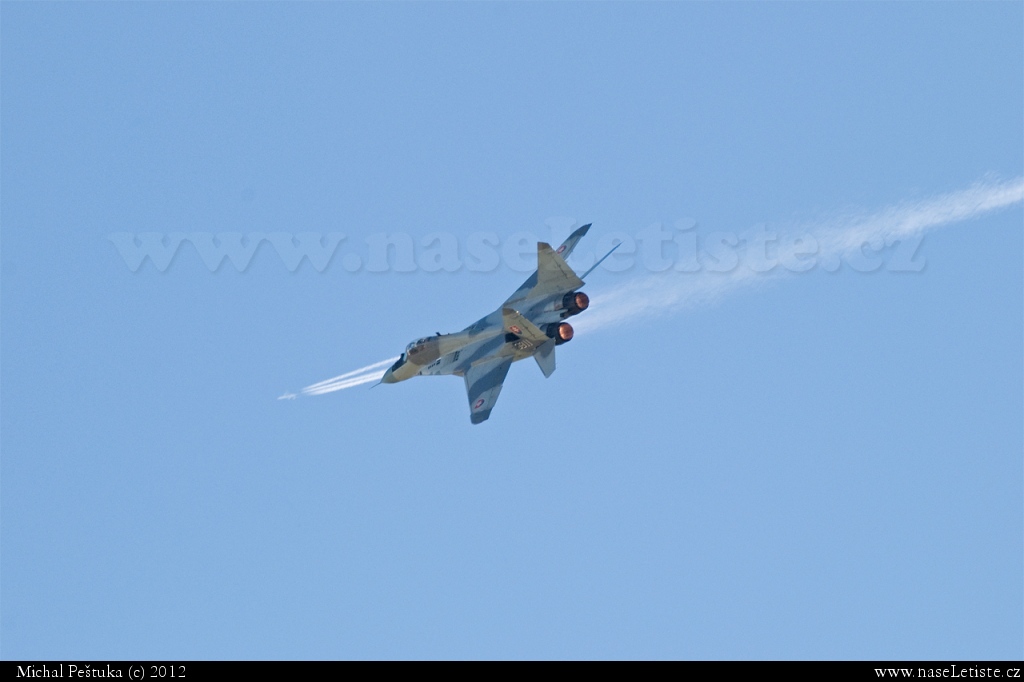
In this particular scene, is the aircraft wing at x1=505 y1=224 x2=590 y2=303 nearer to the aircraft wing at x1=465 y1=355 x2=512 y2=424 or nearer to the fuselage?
the fuselage

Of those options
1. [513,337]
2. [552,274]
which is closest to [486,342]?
[513,337]

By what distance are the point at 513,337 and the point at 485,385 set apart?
1.35 meters

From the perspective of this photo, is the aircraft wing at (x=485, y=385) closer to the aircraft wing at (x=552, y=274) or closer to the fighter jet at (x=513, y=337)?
the fighter jet at (x=513, y=337)

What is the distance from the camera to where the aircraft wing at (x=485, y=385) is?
30.3 meters

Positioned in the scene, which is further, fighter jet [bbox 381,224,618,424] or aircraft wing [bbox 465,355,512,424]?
aircraft wing [bbox 465,355,512,424]

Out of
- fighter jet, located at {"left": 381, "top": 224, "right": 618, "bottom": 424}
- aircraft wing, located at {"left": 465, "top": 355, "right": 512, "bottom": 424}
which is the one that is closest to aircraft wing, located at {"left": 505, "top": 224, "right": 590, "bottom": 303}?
fighter jet, located at {"left": 381, "top": 224, "right": 618, "bottom": 424}

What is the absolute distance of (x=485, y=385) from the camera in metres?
30.7

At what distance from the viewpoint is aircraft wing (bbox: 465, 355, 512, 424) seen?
99.6ft
